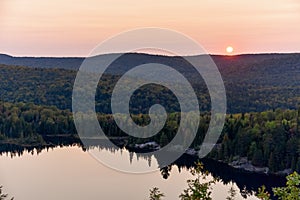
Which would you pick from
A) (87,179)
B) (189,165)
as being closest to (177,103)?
(189,165)

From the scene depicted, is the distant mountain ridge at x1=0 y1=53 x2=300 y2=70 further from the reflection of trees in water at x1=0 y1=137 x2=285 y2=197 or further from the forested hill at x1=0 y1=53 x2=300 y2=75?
the reflection of trees in water at x1=0 y1=137 x2=285 y2=197

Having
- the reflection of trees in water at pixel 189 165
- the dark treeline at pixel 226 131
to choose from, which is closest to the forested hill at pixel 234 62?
the dark treeline at pixel 226 131

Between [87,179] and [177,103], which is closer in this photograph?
[87,179]

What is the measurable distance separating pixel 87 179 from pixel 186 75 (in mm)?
18867

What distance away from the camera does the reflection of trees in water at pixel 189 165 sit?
73.4 ft

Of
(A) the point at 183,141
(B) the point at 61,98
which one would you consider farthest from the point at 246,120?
(B) the point at 61,98

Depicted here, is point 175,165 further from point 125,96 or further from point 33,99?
point 33,99

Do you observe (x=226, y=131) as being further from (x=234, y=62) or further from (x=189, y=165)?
(x=234, y=62)

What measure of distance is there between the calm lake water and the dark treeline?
1.90m

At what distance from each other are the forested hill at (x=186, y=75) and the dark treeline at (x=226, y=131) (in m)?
3.70

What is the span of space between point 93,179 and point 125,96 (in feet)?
67.2

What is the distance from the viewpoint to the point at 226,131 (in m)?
30.9

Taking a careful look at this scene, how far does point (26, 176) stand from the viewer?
2173cm

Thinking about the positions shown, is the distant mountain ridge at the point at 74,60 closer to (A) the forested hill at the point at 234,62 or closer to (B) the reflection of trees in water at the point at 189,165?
(A) the forested hill at the point at 234,62
